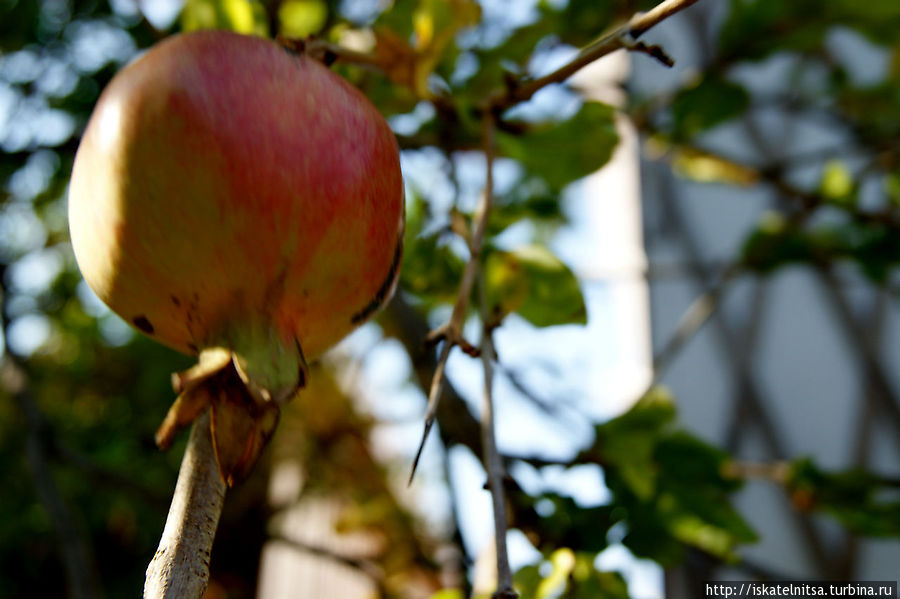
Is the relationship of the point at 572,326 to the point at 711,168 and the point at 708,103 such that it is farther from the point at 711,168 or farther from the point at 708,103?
the point at 711,168

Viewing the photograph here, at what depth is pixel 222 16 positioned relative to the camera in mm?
586

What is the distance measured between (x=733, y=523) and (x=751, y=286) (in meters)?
1.40

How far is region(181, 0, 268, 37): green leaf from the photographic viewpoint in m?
0.58

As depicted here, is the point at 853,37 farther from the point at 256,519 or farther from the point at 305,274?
the point at 305,274

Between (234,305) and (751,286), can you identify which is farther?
(751,286)

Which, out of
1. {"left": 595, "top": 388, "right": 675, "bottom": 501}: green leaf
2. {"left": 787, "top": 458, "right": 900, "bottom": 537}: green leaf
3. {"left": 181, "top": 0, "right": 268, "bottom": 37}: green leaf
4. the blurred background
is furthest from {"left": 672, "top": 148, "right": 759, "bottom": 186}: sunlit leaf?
{"left": 181, "top": 0, "right": 268, "bottom": 37}: green leaf

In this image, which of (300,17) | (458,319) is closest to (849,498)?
(458,319)

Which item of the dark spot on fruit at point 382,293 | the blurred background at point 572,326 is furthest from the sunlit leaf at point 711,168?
the dark spot on fruit at point 382,293

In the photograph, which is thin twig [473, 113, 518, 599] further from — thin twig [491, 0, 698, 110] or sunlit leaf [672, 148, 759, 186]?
sunlit leaf [672, 148, 759, 186]

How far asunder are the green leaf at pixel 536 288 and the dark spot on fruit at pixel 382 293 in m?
0.16

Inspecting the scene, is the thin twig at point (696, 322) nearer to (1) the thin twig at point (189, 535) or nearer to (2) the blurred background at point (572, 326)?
(2) the blurred background at point (572, 326)

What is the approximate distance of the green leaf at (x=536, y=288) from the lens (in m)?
0.55

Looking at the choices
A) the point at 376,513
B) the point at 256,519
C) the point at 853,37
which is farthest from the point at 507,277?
the point at 853,37

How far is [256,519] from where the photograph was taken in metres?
1.54
